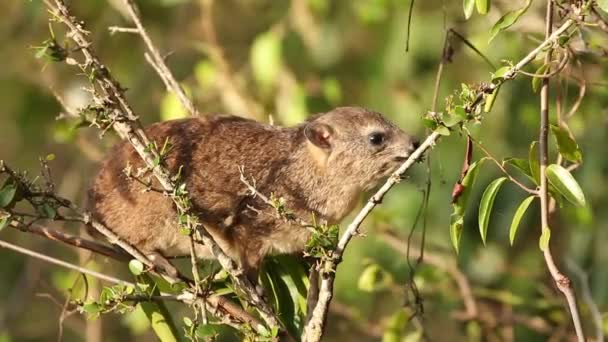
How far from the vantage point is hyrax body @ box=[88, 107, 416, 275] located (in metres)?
4.46

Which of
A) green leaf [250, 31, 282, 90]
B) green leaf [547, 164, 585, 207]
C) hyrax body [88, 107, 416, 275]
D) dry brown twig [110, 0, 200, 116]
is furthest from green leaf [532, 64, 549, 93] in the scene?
green leaf [250, 31, 282, 90]

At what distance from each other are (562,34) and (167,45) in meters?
5.04

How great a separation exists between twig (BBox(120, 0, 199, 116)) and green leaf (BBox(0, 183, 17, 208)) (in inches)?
33.1

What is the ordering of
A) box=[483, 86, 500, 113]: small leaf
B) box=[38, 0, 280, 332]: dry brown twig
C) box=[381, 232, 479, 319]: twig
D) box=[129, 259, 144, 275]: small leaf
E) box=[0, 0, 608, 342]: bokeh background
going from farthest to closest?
box=[0, 0, 608, 342]: bokeh background < box=[381, 232, 479, 319]: twig < box=[129, 259, 144, 275]: small leaf < box=[38, 0, 280, 332]: dry brown twig < box=[483, 86, 500, 113]: small leaf

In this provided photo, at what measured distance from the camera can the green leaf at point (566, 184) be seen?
10.2ft

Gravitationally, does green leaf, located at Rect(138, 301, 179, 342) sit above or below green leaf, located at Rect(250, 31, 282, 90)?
below

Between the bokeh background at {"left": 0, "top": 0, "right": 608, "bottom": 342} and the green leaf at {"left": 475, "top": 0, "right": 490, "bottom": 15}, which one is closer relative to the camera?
the green leaf at {"left": 475, "top": 0, "right": 490, "bottom": 15}

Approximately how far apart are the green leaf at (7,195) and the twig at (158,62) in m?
0.84

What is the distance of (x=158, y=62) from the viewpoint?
13.9 ft

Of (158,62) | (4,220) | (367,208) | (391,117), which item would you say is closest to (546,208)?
(367,208)

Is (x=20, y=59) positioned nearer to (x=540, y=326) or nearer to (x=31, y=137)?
(x=31, y=137)

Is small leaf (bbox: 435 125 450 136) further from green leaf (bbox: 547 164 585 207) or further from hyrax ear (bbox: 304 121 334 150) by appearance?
hyrax ear (bbox: 304 121 334 150)

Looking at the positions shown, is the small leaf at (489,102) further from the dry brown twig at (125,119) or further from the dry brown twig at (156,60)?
the dry brown twig at (156,60)

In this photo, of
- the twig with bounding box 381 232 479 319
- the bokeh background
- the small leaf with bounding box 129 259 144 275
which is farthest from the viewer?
the bokeh background
